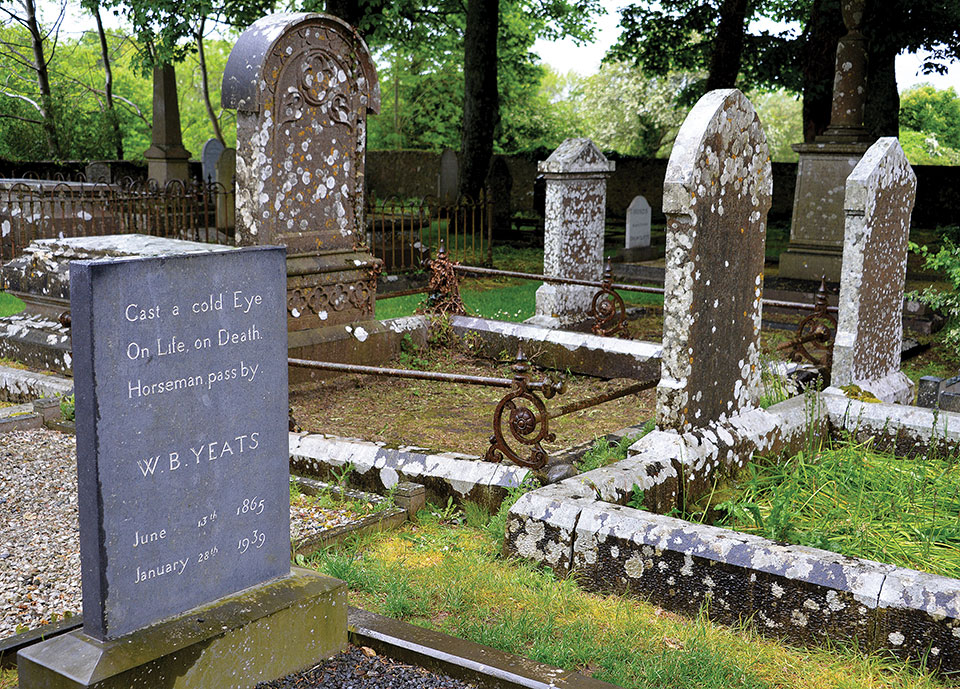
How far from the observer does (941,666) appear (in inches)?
148

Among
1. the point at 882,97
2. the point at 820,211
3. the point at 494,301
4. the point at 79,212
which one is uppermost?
the point at 882,97

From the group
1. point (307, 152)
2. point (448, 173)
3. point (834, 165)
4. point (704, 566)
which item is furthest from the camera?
point (448, 173)

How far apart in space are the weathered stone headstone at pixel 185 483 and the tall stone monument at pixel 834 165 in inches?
440

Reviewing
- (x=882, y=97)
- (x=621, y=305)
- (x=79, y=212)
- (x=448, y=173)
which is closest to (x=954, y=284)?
(x=621, y=305)

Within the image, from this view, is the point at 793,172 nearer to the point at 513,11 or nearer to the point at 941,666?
the point at 513,11

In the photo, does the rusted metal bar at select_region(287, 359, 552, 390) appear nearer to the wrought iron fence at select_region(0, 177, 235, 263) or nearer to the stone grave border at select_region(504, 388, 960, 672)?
the stone grave border at select_region(504, 388, 960, 672)

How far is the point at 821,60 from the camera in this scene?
1777 cm

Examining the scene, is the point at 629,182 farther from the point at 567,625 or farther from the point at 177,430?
the point at 177,430

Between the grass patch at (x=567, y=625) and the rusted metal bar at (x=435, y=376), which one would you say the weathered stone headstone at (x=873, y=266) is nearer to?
the rusted metal bar at (x=435, y=376)

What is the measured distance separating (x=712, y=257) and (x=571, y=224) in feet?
20.2

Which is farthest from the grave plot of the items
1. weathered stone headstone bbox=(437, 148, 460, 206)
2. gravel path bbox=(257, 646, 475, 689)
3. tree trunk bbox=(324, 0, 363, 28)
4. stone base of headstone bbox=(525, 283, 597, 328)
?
weathered stone headstone bbox=(437, 148, 460, 206)

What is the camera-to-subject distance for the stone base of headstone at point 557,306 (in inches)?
460

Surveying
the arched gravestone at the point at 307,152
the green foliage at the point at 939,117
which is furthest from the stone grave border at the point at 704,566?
the green foliage at the point at 939,117

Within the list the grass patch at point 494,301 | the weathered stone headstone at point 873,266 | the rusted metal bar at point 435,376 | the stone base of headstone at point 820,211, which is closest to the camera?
the rusted metal bar at point 435,376
